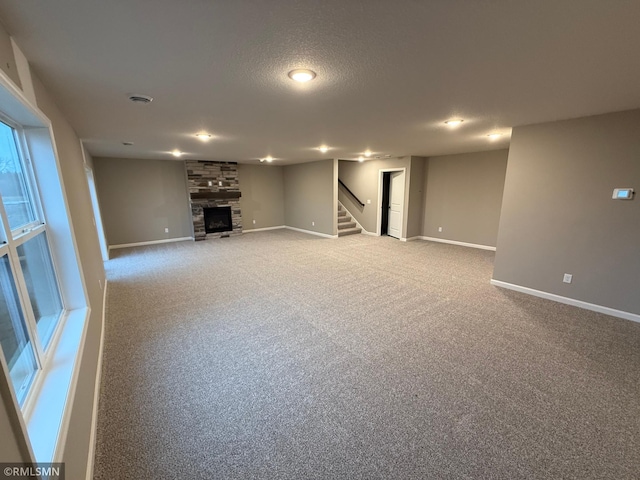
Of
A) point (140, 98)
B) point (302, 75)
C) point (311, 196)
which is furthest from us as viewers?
point (311, 196)


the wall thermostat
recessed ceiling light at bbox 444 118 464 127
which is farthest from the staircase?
the wall thermostat

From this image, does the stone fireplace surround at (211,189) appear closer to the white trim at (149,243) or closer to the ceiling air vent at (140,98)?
the white trim at (149,243)

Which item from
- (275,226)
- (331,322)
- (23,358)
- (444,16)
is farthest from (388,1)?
(275,226)

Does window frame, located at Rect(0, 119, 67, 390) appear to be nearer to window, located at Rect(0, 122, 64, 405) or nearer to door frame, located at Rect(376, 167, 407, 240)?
window, located at Rect(0, 122, 64, 405)

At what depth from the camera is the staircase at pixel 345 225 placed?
8.25 m

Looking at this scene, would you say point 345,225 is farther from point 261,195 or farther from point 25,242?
point 25,242

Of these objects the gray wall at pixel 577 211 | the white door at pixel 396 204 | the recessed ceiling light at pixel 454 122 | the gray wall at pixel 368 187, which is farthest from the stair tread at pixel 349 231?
the recessed ceiling light at pixel 454 122

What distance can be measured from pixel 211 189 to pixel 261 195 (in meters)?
1.76

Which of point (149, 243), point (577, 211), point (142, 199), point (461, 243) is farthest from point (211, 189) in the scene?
point (577, 211)

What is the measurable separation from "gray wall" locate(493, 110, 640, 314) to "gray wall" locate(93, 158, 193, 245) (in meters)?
7.78

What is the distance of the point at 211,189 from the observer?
7754 millimetres

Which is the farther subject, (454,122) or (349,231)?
(349,231)

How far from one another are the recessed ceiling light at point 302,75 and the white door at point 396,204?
584cm

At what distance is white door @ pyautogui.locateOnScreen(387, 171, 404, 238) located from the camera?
24.3ft
